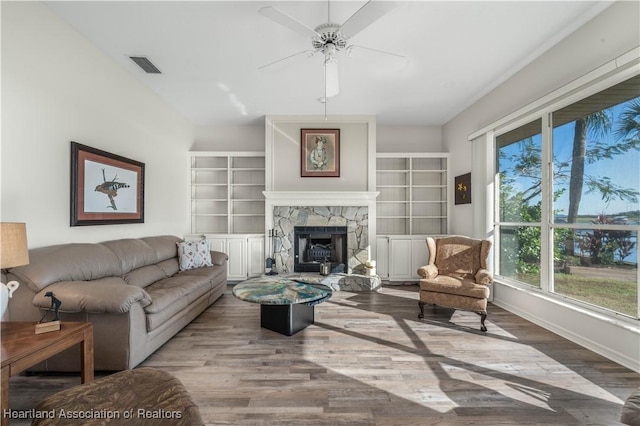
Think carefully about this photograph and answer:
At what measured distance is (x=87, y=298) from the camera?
198 centimetres

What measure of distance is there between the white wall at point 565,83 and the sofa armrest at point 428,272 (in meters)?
1.05

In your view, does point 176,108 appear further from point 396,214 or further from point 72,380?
point 396,214

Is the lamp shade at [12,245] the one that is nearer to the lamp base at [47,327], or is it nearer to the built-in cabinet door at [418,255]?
the lamp base at [47,327]

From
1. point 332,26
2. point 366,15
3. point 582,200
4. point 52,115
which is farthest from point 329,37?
point 582,200

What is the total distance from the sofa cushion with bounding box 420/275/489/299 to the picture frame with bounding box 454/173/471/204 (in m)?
1.73

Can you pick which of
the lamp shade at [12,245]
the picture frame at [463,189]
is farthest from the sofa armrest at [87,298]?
Answer: the picture frame at [463,189]

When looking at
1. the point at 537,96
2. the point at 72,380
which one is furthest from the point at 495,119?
the point at 72,380

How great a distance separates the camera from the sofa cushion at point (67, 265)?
6.52 ft

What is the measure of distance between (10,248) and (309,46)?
2936 mm

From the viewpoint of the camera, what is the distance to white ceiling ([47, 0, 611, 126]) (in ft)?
7.72

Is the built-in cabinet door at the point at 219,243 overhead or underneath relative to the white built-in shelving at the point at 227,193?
underneath

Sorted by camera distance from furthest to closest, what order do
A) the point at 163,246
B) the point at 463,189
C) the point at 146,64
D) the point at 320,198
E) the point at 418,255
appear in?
the point at 418,255 → the point at 320,198 → the point at 463,189 → the point at 163,246 → the point at 146,64

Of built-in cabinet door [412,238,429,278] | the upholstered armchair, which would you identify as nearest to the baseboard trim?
the upholstered armchair

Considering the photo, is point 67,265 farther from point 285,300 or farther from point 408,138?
point 408,138
